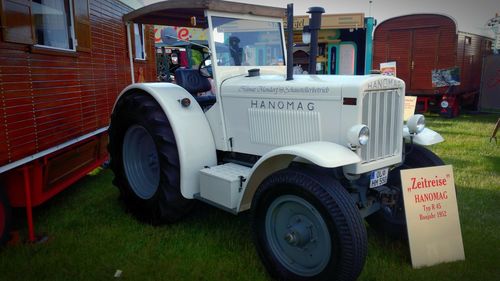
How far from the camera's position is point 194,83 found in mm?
4289

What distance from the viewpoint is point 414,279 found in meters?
2.95

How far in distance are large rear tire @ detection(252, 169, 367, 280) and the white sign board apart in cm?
77

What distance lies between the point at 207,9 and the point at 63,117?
6.10 feet

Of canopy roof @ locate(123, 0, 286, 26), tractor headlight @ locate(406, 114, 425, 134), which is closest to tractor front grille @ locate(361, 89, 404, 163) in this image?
tractor headlight @ locate(406, 114, 425, 134)

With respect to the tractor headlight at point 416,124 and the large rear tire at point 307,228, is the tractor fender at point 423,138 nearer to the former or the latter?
the tractor headlight at point 416,124

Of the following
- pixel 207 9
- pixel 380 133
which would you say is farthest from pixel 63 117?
pixel 380 133

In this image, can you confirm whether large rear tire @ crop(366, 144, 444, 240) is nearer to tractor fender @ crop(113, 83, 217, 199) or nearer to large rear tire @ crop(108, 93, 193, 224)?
tractor fender @ crop(113, 83, 217, 199)

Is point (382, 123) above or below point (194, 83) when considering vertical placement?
below

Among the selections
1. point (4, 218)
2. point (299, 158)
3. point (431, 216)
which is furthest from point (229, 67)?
point (4, 218)

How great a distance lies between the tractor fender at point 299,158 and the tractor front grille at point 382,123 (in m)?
0.33

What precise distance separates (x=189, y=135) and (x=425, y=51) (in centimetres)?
1035

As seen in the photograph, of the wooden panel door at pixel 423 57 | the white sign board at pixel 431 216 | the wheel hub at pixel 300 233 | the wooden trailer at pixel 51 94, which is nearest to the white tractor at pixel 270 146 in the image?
A: the wheel hub at pixel 300 233

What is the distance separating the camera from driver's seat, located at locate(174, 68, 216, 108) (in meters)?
4.25

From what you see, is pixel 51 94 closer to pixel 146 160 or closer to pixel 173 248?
pixel 146 160
